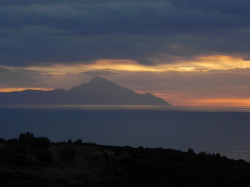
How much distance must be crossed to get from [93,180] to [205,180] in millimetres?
7638

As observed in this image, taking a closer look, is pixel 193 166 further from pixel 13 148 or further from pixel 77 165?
pixel 13 148

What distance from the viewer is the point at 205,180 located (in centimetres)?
2481

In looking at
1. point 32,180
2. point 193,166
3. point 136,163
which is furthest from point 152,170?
point 32,180

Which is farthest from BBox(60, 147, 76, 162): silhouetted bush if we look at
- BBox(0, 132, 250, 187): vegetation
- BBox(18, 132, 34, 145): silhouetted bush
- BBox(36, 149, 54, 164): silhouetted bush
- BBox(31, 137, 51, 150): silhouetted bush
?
BBox(18, 132, 34, 145): silhouetted bush

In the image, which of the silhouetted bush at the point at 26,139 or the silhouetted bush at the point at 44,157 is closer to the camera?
the silhouetted bush at the point at 44,157

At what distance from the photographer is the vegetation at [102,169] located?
73.6ft

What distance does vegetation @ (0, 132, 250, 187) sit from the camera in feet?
73.6

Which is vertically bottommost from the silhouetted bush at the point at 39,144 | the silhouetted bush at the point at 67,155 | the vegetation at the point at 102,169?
A: the vegetation at the point at 102,169

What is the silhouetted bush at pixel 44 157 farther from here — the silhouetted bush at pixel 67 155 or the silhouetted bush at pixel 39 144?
the silhouetted bush at pixel 39 144

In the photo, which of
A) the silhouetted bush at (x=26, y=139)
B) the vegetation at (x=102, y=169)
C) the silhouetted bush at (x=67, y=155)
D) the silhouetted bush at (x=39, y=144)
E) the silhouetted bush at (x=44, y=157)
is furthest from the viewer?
the silhouetted bush at (x=26, y=139)

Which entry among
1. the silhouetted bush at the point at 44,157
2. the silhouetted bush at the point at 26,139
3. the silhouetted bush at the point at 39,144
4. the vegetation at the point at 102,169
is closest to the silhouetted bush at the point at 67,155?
the vegetation at the point at 102,169

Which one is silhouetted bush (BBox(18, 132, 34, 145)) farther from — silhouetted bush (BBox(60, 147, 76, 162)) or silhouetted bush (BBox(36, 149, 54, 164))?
silhouetted bush (BBox(36, 149, 54, 164))

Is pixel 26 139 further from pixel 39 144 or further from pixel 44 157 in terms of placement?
pixel 44 157

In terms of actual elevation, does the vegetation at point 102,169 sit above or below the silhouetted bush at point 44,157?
below
